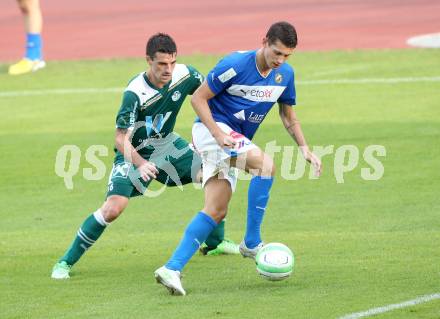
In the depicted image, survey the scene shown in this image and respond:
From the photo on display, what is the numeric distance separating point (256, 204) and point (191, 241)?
764 millimetres

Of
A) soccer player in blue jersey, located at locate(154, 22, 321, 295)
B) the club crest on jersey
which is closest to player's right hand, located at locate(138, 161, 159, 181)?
soccer player in blue jersey, located at locate(154, 22, 321, 295)

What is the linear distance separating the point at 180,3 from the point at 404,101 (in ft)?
45.8

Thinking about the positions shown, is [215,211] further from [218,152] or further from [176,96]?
[176,96]

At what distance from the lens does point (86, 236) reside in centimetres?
861

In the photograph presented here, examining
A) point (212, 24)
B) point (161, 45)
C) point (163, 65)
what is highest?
point (161, 45)

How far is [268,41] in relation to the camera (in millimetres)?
8023

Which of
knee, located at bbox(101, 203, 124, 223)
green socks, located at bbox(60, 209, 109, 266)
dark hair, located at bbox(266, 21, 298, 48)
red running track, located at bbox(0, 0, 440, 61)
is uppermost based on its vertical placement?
dark hair, located at bbox(266, 21, 298, 48)

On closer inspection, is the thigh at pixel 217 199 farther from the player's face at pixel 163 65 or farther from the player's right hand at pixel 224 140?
the player's face at pixel 163 65

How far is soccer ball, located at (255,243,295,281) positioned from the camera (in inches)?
310

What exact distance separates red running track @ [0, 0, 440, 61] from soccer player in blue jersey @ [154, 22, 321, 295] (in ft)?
42.5

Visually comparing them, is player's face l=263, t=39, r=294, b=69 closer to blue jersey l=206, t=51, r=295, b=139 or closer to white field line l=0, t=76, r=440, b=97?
blue jersey l=206, t=51, r=295, b=139

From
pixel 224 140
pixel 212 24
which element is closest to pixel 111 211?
pixel 224 140

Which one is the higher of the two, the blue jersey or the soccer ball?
the blue jersey

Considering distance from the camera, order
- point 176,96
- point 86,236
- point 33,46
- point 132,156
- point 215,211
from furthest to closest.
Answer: point 33,46 → point 176,96 → point 86,236 → point 132,156 → point 215,211
